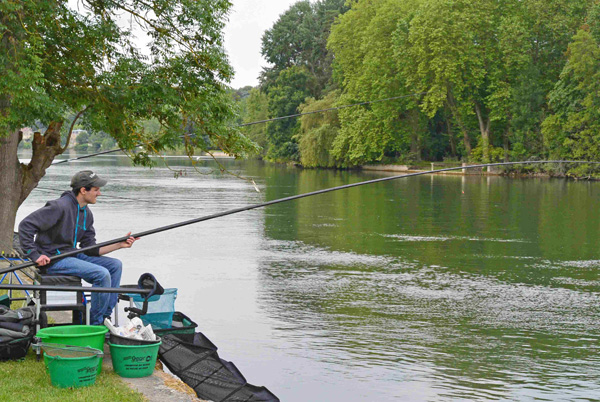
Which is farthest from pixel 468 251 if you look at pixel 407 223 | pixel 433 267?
pixel 407 223

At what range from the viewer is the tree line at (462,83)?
50688mm

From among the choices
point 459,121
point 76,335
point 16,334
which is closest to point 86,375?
point 76,335

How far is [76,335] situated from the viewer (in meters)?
5.30

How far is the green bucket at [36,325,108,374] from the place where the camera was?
17.5 ft

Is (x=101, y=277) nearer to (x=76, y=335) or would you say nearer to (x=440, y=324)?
(x=76, y=335)

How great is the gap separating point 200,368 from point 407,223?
1623 centimetres

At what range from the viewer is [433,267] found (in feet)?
47.0

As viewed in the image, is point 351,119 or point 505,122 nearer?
point 505,122

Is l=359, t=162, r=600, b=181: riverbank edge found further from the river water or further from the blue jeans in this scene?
the blue jeans

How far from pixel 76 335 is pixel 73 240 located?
3.73ft

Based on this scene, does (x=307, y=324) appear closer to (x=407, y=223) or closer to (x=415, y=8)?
(x=407, y=223)

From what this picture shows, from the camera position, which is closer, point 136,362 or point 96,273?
point 136,362

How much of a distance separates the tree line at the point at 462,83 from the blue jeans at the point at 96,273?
4546 cm

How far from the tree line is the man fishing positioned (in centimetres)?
4548
